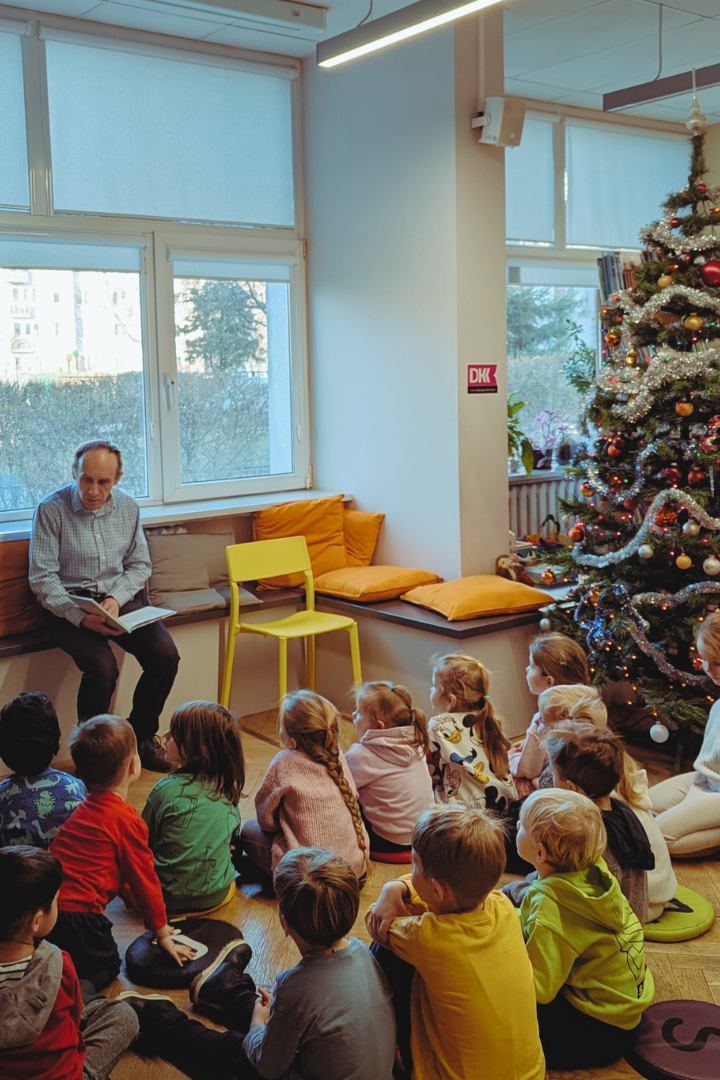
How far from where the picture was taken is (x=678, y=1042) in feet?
7.86

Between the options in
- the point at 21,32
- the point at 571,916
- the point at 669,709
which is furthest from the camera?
the point at 21,32

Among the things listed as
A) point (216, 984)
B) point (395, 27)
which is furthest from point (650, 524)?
point (216, 984)

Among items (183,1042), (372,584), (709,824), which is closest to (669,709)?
(709,824)

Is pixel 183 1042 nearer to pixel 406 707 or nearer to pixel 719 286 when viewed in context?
pixel 406 707

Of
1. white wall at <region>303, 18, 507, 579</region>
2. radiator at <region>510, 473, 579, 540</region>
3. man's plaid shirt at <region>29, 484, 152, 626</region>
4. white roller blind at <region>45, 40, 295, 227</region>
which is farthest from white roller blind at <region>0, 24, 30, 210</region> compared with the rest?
radiator at <region>510, 473, 579, 540</region>

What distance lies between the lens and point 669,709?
3.93 m

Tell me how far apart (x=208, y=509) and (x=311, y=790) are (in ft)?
7.70

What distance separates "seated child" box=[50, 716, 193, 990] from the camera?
264cm

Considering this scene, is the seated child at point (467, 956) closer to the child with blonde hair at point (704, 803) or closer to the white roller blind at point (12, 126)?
the child with blonde hair at point (704, 803)

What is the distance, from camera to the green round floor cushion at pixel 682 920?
9.42ft

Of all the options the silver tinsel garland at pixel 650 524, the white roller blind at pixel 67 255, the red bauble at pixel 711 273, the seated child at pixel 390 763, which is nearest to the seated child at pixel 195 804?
the seated child at pixel 390 763

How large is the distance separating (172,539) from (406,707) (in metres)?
2.01

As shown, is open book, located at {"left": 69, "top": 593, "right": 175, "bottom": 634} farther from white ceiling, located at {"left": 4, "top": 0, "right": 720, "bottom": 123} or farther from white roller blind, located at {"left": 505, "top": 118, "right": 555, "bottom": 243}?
white roller blind, located at {"left": 505, "top": 118, "right": 555, "bottom": 243}

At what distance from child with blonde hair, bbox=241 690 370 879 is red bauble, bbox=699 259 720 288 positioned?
2211 mm
